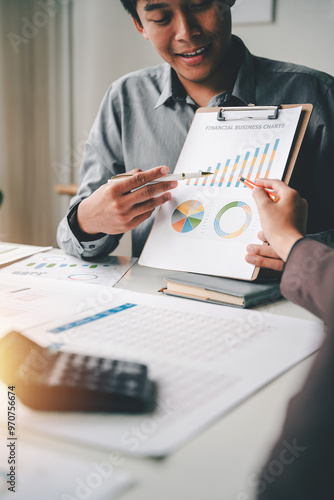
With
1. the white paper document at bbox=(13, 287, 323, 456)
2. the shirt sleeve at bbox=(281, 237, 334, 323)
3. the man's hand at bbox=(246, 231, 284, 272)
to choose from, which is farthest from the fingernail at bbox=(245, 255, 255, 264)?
the shirt sleeve at bbox=(281, 237, 334, 323)

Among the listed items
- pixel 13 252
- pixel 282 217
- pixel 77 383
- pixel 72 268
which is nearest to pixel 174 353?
pixel 77 383

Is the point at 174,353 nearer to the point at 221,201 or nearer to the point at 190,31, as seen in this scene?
the point at 221,201

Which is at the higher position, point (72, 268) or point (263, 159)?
point (263, 159)

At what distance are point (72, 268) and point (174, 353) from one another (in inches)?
20.2

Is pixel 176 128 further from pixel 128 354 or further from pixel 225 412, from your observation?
pixel 225 412

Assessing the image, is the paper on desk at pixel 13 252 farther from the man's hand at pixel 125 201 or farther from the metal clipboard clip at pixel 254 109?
the metal clipboard clip at pixel 254 109

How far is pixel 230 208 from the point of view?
85cm

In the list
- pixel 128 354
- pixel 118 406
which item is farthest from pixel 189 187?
pixel 118 406

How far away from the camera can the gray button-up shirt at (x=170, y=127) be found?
1.10m

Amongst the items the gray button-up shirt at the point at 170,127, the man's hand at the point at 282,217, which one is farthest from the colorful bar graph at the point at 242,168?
the gray button-up shirt at the point at 170,127

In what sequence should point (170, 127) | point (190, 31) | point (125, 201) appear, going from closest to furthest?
1. point (125, 201)
2. point (190, 31)
3. point (170, 127)

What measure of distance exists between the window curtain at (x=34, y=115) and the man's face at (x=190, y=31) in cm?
146

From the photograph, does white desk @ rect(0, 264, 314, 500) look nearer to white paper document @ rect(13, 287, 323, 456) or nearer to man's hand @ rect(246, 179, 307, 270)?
white paper document @ rect(13, 287, 323, 456)

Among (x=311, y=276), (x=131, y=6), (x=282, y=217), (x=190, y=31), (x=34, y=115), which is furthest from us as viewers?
(x=34, y=115)
